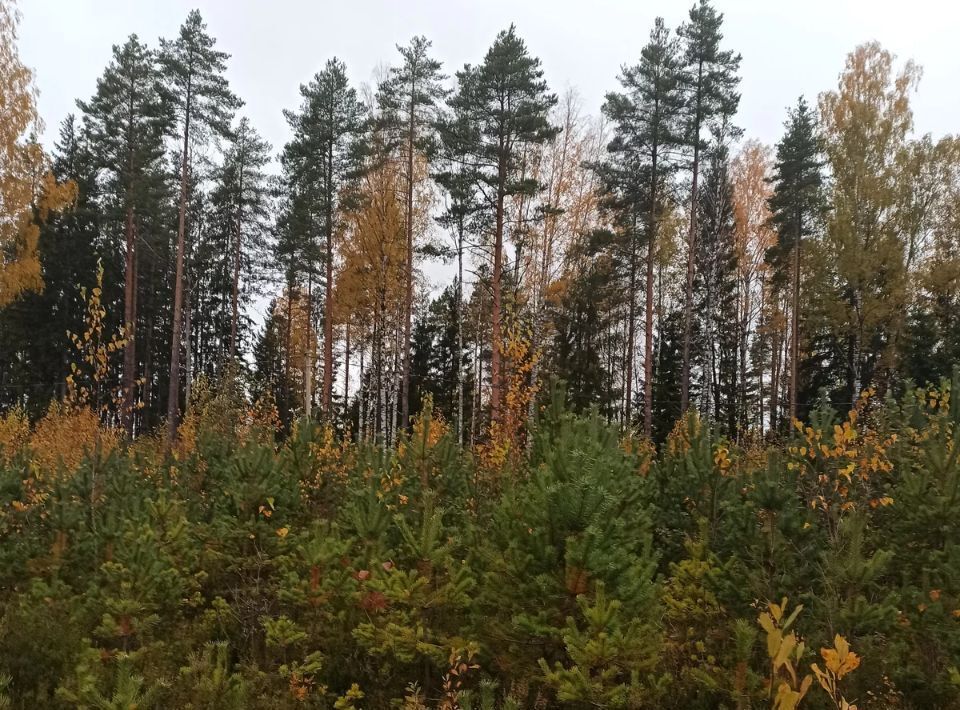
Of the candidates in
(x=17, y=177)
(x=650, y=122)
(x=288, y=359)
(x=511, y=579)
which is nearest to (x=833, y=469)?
(x=511, y=579)

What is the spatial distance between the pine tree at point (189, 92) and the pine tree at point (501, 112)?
6.85 meters

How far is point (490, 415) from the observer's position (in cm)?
1338

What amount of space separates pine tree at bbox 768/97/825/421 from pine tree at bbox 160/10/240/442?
16468 mm

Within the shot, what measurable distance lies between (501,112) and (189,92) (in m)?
8.64

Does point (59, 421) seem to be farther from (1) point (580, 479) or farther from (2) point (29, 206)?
(1) point (580, 479)

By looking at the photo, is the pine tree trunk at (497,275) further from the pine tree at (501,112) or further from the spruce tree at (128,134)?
the spruce tree at (128,134)

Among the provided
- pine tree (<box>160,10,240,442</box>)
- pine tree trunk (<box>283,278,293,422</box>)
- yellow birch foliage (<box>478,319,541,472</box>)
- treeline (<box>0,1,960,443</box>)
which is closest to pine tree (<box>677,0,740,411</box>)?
treeline (<box>0,1,960,443</box>)

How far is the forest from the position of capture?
4270 millimetres

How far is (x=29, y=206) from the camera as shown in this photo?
42.2 feet

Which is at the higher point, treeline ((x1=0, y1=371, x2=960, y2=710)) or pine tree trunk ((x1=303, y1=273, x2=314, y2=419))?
pine tree trunk ((x1=303, y1=273, x2=314, y2=419))

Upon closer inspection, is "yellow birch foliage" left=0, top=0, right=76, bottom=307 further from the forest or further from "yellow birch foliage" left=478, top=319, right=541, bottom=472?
"yellow birch foliage" left=478, top=319, right=541, bottom=472

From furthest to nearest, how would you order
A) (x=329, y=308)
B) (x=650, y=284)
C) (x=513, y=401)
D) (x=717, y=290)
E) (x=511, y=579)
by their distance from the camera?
1. (x=717, y=290)
2. (x=329, y=308)
3. (x=650, y=284)
4. (x=513, y=401)
5. (x=511, y=579)

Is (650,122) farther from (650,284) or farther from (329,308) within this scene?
(329,308)

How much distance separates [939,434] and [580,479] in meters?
3.55
